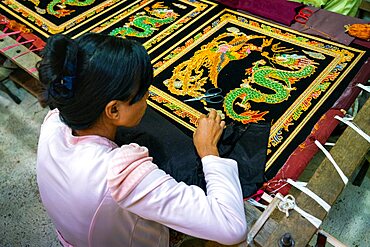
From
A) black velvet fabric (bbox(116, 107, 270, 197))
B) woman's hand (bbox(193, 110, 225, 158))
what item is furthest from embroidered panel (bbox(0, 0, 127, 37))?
woman's hand (bbox(193, 110, 225, 158))

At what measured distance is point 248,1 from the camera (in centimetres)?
202

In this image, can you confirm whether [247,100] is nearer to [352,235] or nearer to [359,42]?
[359,42]

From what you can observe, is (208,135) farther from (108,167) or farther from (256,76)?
(256,76)

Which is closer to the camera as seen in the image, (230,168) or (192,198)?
(192,198)

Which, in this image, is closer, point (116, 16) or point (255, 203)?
point (255, 203)

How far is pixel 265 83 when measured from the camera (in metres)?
1.62

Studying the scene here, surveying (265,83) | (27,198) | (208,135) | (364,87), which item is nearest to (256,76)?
(265,83)

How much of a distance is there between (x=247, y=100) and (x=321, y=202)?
636 millimetres

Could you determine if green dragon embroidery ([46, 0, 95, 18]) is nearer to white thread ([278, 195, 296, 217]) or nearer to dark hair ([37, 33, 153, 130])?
dark hair ([37, 33, 153, 130])

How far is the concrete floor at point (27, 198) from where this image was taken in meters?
1.82

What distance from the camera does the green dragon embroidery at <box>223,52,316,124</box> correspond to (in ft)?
4.98

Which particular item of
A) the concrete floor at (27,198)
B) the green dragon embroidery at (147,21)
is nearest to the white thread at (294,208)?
the concrete floor at (27,198)

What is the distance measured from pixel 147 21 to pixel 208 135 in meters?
1.04

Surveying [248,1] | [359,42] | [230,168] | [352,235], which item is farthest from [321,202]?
[248,1]
